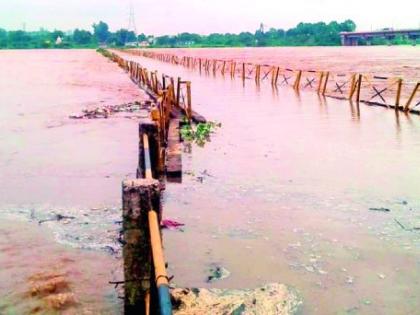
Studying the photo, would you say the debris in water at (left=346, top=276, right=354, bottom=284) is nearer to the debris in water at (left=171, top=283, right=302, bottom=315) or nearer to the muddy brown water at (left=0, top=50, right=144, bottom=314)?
the debris in water at (left=171, top=283, right=302, bottom=315)

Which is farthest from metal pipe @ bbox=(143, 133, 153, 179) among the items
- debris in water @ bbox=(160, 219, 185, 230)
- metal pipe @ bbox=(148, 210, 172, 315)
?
metal pipe @ bbox=(148, 210, 172, 315)

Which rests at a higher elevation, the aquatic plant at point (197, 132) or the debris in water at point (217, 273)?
the aquatic plant at point (197, 132)

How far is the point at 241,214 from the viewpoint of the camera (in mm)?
8555

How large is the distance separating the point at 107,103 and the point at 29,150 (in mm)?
11774

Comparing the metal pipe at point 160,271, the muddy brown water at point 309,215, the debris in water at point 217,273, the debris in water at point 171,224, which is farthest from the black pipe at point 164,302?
the debris in water at point 171,224

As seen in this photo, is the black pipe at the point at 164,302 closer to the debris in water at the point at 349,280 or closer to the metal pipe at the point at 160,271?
the metal pipe at the point at 160,271

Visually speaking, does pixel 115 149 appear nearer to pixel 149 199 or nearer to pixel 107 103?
pixel 149 199

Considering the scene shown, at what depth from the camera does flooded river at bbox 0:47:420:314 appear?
243 inches

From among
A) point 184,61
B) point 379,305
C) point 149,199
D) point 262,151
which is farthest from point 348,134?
point 184,61

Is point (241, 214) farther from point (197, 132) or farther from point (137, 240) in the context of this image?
point (197, 132)

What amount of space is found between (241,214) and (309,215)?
3.10 ft

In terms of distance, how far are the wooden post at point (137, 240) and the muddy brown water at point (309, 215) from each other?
4.65ft

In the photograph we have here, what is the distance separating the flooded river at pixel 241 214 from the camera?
6184mm

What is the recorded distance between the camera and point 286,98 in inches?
1050
